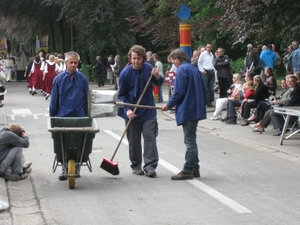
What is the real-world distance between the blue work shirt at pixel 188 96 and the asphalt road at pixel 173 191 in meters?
0.94

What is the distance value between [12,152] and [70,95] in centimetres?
120

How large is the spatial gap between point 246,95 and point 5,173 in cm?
888

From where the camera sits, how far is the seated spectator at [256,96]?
17.8 m

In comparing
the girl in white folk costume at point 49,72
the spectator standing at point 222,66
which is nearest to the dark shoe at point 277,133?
the spectator standing at point 222,66

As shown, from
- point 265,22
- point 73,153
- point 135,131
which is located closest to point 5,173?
point 73,153

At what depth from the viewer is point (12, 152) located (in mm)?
10820

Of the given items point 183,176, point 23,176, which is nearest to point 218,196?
point 183,176

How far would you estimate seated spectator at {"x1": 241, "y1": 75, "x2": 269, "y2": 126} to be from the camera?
58.3ft

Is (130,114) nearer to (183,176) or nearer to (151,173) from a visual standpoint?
(151,173)

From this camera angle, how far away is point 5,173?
10.9m

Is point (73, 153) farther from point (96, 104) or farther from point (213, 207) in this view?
point (213, 207)

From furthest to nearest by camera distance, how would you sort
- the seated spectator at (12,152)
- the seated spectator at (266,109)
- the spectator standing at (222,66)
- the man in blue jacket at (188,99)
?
the spectator standing at (222,66), the seated spectator at (266,109), the seated spectator at (12,152), the man in blue jacket at (188,99)

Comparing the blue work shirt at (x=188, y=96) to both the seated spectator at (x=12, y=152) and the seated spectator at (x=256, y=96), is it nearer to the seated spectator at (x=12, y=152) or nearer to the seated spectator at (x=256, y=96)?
the seated spectator at (x=12, y=152)

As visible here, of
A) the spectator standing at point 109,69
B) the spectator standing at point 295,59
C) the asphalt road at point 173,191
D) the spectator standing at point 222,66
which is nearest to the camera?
the asphalt road at point 173,191
